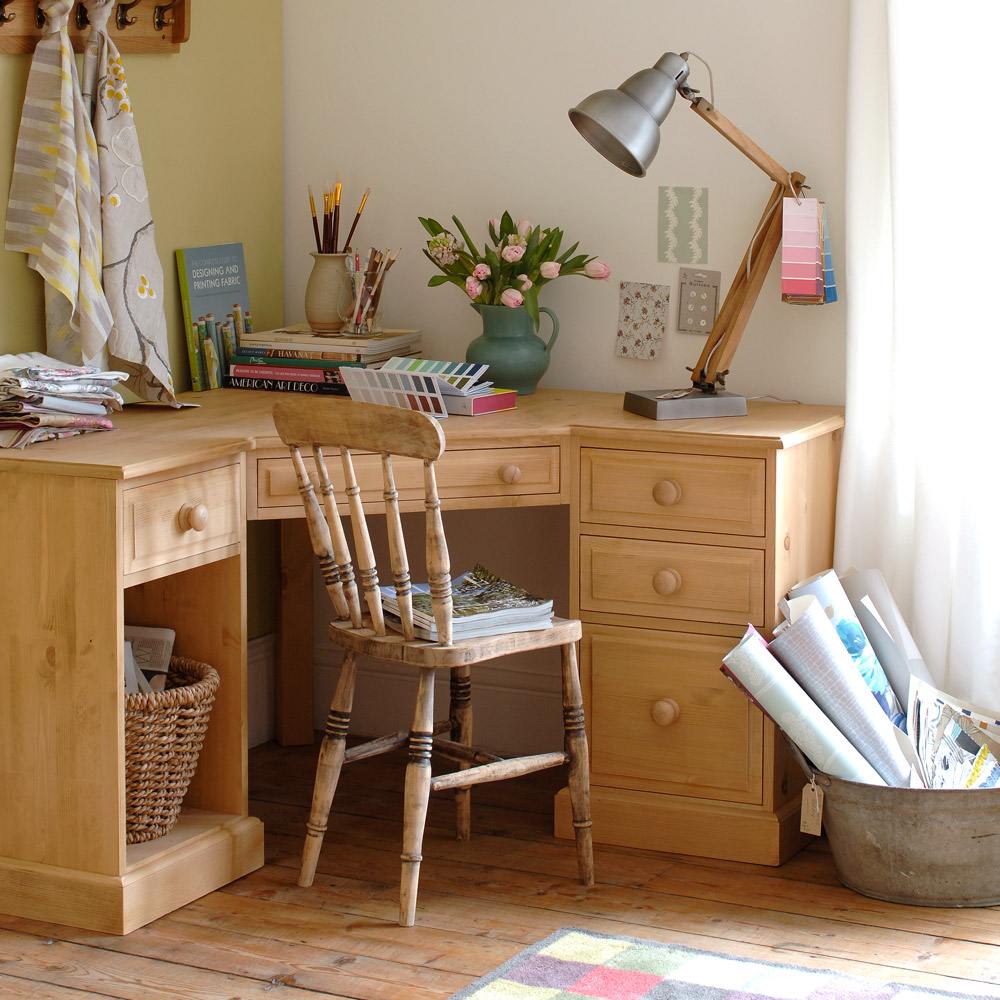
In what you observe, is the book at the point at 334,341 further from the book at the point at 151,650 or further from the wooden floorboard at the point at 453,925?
the wooden floorboard at the point at 453,925

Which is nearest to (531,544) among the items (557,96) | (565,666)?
(565,666)

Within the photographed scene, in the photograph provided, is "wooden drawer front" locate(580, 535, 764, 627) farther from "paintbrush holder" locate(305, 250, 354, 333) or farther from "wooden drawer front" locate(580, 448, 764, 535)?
"paintbrush holder" locate(305, 250, 354, 333)

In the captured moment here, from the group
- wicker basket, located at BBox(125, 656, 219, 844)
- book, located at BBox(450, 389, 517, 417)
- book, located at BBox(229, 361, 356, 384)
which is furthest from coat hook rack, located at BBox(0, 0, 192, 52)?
wicker basket, located at BBox(125, 656, 219, 844)

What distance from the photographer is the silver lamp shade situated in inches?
92.2

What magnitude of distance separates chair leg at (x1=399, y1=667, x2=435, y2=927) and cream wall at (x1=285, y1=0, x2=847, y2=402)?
3.35ft

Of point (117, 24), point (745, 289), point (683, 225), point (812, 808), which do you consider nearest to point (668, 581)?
point (812, 808)

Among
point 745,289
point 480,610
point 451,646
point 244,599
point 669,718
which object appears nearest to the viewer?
point 451,646

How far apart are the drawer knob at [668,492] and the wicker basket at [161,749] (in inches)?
32.1

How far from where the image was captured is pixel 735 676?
2316 millimetres

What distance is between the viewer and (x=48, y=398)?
2.28 m

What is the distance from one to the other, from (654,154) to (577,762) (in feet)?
3.38

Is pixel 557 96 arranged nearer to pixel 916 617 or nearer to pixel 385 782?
pixel 916 617

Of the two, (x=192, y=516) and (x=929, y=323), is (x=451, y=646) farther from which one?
(x=929, y=323)

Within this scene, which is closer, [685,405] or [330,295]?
[685,405]
